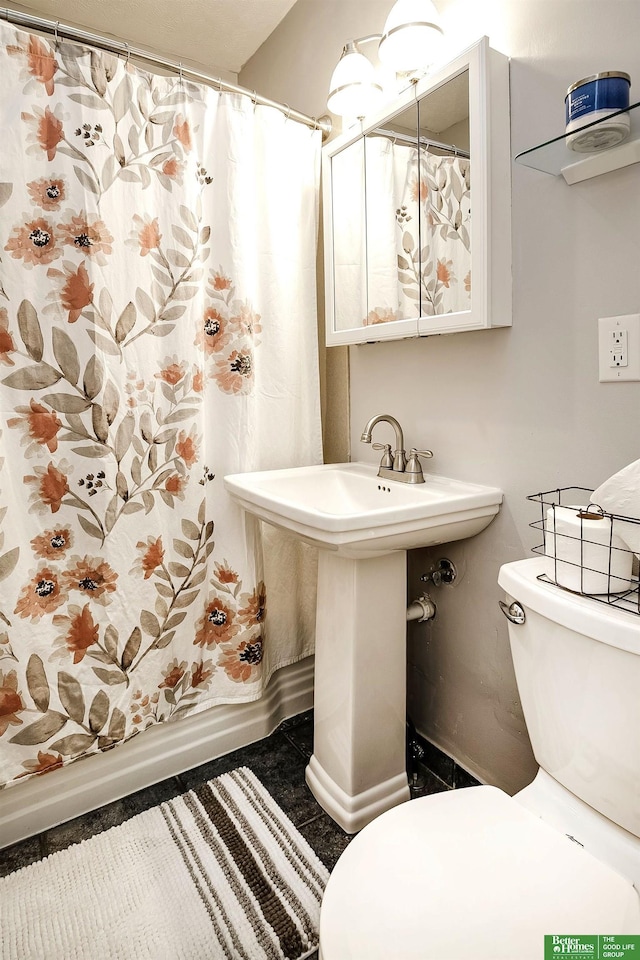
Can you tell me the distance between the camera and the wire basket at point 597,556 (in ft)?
2.98

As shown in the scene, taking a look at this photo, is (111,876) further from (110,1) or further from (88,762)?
(110,1)

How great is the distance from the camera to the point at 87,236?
139cm

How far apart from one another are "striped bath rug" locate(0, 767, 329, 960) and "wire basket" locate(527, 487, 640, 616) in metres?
0.93

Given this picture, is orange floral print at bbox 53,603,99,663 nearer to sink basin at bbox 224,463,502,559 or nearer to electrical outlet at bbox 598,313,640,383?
sink basin at bbox 224,463,502,559

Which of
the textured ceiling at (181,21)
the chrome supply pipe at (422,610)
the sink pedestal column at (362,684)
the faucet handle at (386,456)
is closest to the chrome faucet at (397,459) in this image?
the faucet handle at (386,456)

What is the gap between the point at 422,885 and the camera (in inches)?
32.2

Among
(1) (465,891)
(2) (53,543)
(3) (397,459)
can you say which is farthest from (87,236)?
(1) (465,891)

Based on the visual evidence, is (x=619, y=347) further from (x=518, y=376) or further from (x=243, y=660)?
(x=243, y=660)

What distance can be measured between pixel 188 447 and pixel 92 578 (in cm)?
43

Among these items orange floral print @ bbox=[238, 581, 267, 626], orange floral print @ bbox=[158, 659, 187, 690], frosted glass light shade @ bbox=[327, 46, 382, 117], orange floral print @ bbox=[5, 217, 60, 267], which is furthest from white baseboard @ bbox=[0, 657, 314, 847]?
frosted glass light shade @ bbox=[327, 46, 382, 117]

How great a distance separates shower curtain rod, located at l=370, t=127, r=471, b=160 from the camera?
1.31 m

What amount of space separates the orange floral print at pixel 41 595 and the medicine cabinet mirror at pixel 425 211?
3.49 feet

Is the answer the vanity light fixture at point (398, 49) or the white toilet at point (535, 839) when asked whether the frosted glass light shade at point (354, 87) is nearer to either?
the vanity light fixture at point (398, 49)

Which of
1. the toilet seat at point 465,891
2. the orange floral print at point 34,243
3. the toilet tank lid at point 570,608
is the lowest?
the toilet seat at point 465,891
